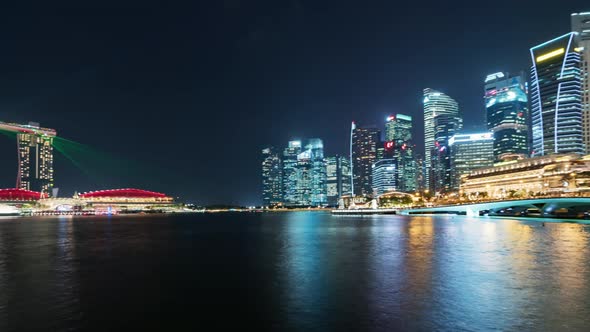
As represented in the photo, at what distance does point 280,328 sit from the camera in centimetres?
1445

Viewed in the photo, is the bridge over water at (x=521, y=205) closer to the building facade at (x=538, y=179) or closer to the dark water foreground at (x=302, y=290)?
the building facade at (x=538, y=179)

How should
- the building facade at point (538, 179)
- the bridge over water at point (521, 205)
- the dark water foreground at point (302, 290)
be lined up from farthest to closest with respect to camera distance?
the building facade at point (538, 179) → the bridge over water at point (521, 205) → the dark water foreground at point (302, 290)

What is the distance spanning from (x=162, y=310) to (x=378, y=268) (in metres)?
15.3

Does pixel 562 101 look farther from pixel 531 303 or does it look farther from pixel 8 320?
pixel 8 320

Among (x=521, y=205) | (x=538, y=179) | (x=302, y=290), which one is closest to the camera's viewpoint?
(x=302, y=290)

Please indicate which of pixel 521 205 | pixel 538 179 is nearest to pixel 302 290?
pixel 521 205

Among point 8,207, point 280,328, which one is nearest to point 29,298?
point 280,328

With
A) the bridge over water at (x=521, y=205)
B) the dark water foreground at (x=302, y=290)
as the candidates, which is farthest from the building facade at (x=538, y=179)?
the dark water foreground at (x=302, y=290)

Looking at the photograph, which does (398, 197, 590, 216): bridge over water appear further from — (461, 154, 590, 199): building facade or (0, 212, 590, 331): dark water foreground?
(0, 212, 590, 331): dark water foreground

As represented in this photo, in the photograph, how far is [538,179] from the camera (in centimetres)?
14912

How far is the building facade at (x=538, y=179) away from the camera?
427 ft

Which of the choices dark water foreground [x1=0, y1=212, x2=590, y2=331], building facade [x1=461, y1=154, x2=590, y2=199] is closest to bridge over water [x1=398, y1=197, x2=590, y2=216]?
building facade [x1=461, y1=154, x2=590, y2=199]

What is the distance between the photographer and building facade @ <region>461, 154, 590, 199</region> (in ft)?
427

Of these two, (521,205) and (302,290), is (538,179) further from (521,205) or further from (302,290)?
(302,290)
